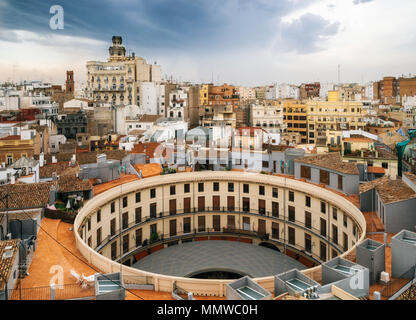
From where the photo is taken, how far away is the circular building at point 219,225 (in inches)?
562

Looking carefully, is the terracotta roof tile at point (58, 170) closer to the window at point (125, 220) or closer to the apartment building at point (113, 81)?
the window at point (125, 220)

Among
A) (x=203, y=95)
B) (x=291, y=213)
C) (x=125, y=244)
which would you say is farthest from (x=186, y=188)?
(x=203, y=95)

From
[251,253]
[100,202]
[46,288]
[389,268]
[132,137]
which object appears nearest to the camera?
[46,288]

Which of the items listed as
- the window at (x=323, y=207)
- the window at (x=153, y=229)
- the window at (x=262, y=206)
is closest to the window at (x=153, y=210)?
the window at (x=153, y=229)

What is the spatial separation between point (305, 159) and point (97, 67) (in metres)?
29.8

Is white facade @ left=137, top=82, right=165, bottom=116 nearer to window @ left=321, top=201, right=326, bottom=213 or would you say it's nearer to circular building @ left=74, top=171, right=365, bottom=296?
circular building @ left=74, top=171, right=365, bottom=296

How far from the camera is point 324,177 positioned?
15930 millimetres

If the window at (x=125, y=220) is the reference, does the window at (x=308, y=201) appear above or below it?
above

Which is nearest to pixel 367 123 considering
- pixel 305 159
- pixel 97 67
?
pixel 305 159

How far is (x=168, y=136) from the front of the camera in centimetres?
2575

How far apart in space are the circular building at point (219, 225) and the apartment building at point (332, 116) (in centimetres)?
1415

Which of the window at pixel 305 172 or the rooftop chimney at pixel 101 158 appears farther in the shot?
the rooftop chimney at pixel 101 158
